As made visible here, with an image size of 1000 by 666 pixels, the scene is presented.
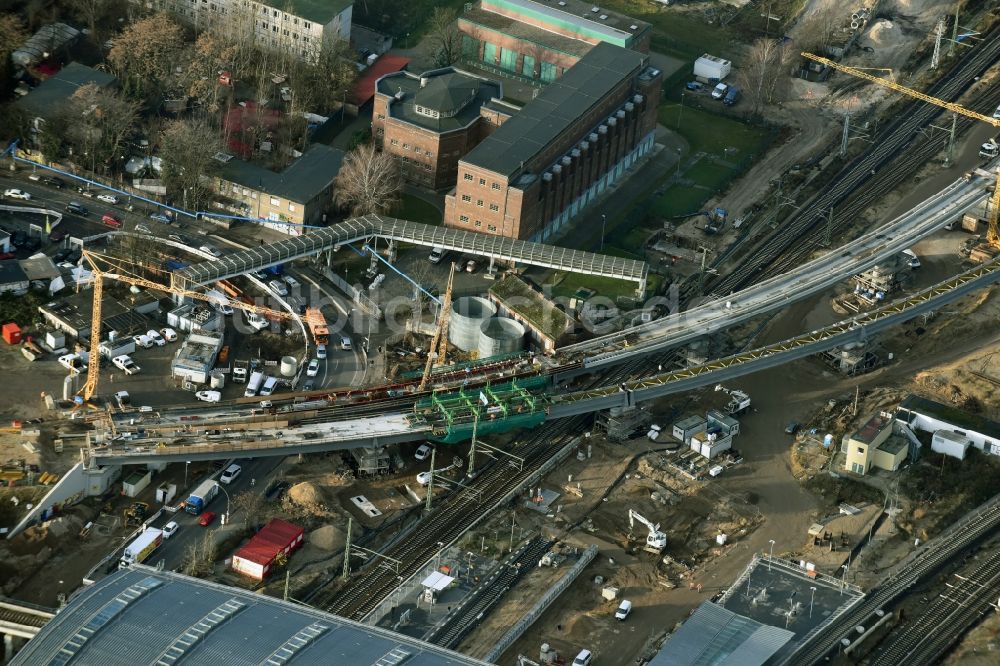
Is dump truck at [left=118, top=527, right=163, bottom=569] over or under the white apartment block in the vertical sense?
under

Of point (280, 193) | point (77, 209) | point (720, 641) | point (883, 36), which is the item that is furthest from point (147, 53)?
point (720, 641)

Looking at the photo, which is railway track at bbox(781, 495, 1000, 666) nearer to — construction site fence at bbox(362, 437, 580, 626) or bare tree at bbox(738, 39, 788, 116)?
construction site fence at bbox(362, 437, 580, 626)

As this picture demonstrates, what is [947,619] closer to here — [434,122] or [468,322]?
[468,322]

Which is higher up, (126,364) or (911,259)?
(911,259)

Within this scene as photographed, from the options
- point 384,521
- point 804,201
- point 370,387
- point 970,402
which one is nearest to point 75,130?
point 370,387

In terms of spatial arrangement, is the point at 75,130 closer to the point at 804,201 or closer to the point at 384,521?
the point at 384,521

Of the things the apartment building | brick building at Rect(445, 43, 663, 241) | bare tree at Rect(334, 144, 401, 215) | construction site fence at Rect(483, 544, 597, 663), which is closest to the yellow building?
construction site fence at Rect(483, 544, 597, 663)
